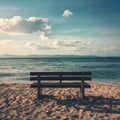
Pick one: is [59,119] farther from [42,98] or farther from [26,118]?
[42,98]

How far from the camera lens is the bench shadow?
31.0 feet

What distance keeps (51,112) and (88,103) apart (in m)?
2.08

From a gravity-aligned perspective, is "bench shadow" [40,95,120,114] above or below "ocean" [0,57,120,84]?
above

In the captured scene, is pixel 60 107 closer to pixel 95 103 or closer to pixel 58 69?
pixel 95 103

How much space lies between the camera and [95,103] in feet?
33.9

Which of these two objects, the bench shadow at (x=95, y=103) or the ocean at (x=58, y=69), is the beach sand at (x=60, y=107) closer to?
the bench shadow at (x=95, y=103)

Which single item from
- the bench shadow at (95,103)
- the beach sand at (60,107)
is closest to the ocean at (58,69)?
the beach sand at (60,107)

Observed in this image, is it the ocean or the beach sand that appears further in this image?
the ocean

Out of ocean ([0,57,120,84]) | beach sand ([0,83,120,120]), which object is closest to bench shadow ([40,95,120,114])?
beach sand ([0,83,120,120])

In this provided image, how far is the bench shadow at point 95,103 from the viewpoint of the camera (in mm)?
9438

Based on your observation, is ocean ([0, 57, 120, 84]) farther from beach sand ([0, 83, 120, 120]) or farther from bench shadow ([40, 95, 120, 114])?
bench shadow ([40, 95, 120, 114])

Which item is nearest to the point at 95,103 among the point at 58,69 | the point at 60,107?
the point at 60,107

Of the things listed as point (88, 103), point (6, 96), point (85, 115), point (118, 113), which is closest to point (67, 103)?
point (88, 103)

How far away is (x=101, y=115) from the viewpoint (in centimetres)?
871
